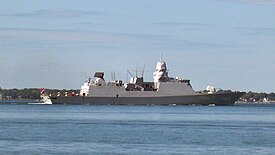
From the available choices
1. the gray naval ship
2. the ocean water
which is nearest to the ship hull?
the gray naval ship

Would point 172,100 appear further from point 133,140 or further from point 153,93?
point 133,140

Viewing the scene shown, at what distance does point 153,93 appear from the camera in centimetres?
15038

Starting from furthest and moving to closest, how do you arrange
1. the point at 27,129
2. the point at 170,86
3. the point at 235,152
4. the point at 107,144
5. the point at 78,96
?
the point at 78,96, the point at 170,86, the point at 27,129, the point at 107,144, the point at 235,152

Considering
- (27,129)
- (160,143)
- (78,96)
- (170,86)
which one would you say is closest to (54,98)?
(78,96)

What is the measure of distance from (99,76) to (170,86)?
15295 mm

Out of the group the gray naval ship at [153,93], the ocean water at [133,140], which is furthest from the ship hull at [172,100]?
the ocean water at [133,140]

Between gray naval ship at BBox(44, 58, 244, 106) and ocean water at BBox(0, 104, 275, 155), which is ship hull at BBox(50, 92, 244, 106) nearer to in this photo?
gray naval ship at BBox(44, 58, 244, 106)

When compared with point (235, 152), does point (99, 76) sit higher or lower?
higher

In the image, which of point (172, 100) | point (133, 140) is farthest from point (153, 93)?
point (133, 140)

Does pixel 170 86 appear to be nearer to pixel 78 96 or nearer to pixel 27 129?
pixel 78 96

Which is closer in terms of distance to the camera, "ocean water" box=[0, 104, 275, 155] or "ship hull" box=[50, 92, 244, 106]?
"ocean water" box=[0, 104, 275, 155]

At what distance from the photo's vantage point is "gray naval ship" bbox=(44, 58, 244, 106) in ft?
492

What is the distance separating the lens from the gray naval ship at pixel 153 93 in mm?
149875

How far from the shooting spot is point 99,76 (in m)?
157
